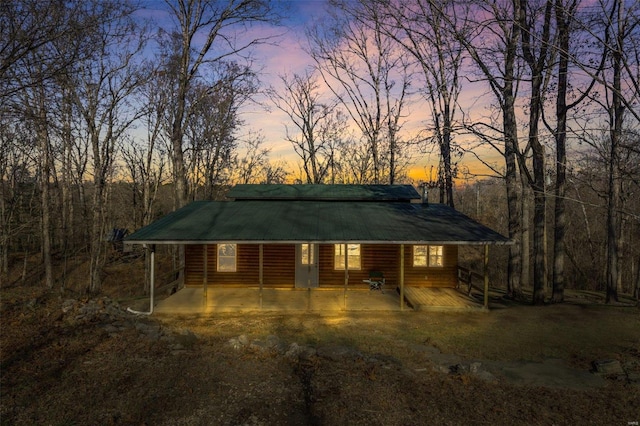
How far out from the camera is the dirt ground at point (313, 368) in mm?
6012

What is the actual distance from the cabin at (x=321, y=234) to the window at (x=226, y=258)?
0.14 feet

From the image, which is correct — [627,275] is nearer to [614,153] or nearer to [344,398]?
[614,153]

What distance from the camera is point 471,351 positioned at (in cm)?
889

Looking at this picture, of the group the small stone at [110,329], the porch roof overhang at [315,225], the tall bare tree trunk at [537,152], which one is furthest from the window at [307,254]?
the tall bare tree trunk at [537,152]

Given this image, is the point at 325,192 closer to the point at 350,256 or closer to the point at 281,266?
the point at 350,256

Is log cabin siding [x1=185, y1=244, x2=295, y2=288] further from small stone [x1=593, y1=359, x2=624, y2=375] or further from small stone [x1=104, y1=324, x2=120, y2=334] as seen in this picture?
small stone [x1=593, y1=359, x2=624, y2=375]

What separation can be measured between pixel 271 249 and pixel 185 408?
30.7 feet

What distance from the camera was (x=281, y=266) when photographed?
1541 centimetres

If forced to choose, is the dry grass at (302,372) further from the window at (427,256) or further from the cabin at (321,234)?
the window at (427,256)

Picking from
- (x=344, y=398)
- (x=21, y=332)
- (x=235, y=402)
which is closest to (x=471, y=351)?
(x=344, y=398)

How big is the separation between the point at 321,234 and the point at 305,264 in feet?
12.4

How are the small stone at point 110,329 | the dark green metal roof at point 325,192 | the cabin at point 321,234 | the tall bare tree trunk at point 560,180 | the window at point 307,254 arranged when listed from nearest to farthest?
the small stone at point 110,329
the cabin at point 321,234
the tall bare tree trunk at point 560,180
the window at point 307,254
the dark green metal roof at point 325,192

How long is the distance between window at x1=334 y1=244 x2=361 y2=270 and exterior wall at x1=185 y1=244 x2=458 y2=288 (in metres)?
0.17

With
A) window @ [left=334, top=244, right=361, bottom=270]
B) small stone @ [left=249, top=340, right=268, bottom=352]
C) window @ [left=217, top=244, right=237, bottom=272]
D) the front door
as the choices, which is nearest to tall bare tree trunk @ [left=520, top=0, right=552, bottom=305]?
window @ [left=334, top=244, right=361, bottom=270]
